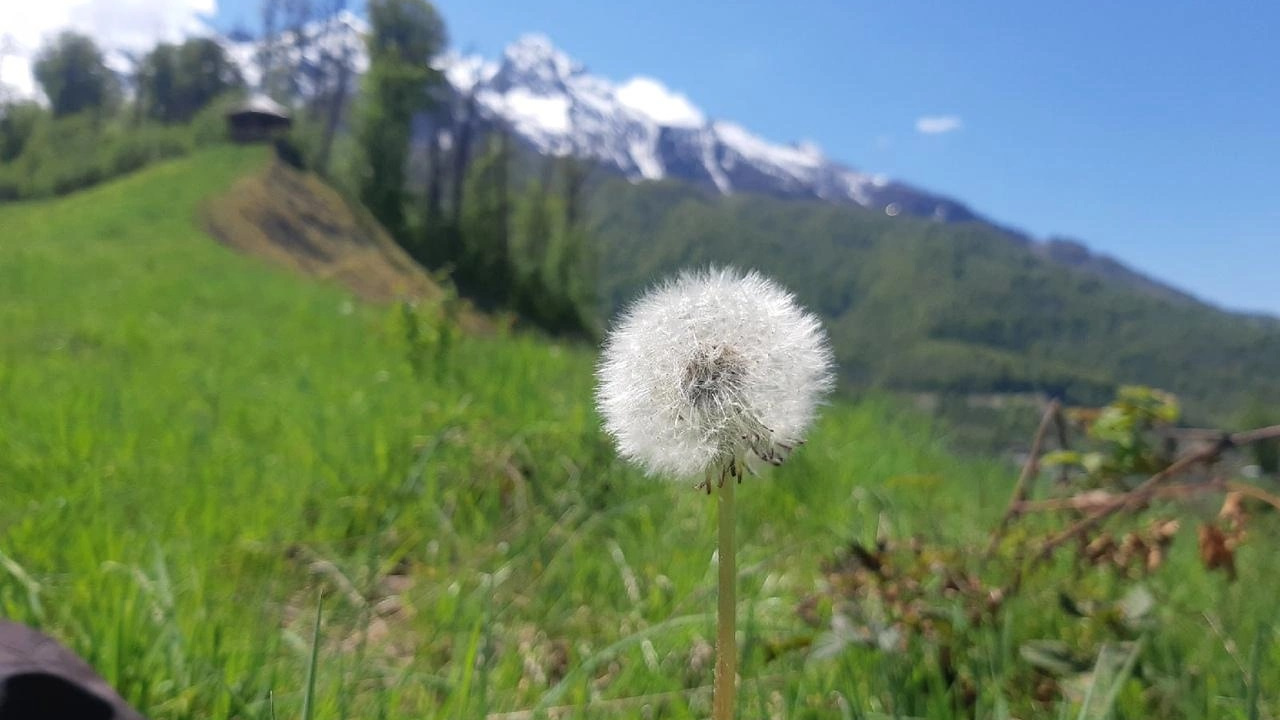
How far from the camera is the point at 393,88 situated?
44906 millimetres

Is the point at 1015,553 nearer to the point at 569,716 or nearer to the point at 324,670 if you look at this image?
the point at 569,716

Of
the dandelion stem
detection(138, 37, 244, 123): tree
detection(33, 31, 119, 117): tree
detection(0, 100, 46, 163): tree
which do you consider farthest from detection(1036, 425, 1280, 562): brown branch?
detection(33, 31, 119, 117): tree

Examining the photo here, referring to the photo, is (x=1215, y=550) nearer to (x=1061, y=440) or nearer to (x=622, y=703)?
(x=1061, y=440)

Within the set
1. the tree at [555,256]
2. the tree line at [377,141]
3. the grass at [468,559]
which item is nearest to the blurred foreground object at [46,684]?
the grass at [468,559]

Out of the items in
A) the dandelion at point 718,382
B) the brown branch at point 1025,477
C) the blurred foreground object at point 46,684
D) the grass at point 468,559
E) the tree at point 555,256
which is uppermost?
the dandelion at point 718,382

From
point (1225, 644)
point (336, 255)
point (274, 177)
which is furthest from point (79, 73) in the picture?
point (1225, 644)

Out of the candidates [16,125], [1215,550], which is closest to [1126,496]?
[1215,550]

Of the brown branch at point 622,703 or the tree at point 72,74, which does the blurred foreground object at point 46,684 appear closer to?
the brown branch at point 622,703

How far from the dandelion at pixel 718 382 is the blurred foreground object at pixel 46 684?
0.97m

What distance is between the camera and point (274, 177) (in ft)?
117

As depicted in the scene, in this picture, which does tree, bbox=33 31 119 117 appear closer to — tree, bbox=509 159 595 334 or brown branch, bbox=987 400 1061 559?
tree, bbox=509 159 595 334

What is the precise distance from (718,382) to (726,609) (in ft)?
0.88

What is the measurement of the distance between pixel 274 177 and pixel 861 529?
36498mm

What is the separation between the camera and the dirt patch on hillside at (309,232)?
27609mm
